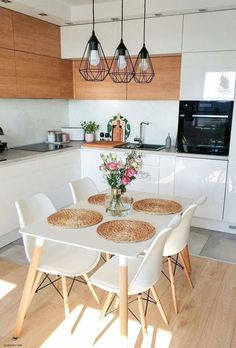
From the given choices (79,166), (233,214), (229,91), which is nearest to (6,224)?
(79,166)

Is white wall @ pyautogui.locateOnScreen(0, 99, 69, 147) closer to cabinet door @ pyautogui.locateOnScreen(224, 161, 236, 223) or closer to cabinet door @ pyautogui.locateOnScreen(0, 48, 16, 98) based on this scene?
cabinet door @ pyautogui.locateOnScreen(0, 48, 16, 98)

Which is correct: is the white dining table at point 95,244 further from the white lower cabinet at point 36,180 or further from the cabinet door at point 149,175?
the cabinet door at point 149,175

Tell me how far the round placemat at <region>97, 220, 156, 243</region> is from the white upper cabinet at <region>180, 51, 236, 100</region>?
193 centimetres

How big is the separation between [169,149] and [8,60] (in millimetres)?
2060

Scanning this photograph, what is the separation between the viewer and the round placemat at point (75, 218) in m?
1.90

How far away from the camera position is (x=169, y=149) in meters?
3.78

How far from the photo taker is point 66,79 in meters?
4.11

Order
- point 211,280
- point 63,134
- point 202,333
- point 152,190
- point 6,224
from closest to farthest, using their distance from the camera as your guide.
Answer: point 202,333, point 211,280, point 6,224, point 152,190, point 63,134

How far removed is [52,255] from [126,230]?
23.6 inches

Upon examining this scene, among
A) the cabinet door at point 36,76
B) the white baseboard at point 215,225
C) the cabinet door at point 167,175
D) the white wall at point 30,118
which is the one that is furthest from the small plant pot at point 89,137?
the white baseboard at point 215,225

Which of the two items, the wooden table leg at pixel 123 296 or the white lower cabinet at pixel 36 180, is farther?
the white lower cabinet at pixel 36 180

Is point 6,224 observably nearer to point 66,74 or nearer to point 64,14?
point 66,74

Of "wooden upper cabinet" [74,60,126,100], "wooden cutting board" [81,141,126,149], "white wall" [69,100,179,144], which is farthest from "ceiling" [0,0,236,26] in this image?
"wooden cutting board" [81,141,126,149]

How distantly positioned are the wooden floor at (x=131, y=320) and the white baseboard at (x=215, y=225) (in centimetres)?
97
